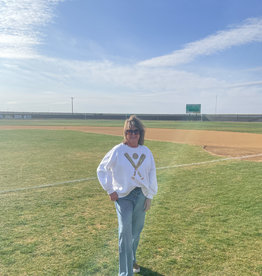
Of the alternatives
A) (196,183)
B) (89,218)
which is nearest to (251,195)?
(196,183)

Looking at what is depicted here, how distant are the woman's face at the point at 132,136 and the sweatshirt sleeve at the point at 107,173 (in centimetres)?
20

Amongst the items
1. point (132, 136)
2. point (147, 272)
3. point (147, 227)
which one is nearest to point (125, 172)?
point (132, 136)

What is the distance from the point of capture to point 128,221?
2.61 meters

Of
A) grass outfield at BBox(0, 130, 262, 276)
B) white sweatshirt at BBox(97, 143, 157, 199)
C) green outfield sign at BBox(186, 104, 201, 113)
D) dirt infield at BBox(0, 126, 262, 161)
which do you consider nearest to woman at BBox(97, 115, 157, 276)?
white sweatshirt at BBox(97, 143, 157, 199)

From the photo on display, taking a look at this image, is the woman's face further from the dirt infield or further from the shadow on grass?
the dirt infield

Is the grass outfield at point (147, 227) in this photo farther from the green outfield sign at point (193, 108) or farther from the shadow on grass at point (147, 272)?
the green outfield sign at point (193, 108)

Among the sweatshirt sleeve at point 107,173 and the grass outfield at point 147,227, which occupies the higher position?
the sweatshirt sleeve at point 107,173

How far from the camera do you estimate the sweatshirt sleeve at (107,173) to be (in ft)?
8.70

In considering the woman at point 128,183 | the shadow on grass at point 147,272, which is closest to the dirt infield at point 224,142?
the shadow on grass at point 147,272

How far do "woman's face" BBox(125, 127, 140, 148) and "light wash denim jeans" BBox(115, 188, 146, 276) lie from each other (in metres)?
0.49

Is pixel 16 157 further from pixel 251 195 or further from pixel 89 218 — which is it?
pixel 251 195

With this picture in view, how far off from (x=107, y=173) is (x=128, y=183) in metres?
0.25

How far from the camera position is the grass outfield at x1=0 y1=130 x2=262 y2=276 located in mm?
3074

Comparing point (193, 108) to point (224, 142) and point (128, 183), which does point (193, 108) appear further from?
point (128, 183)
